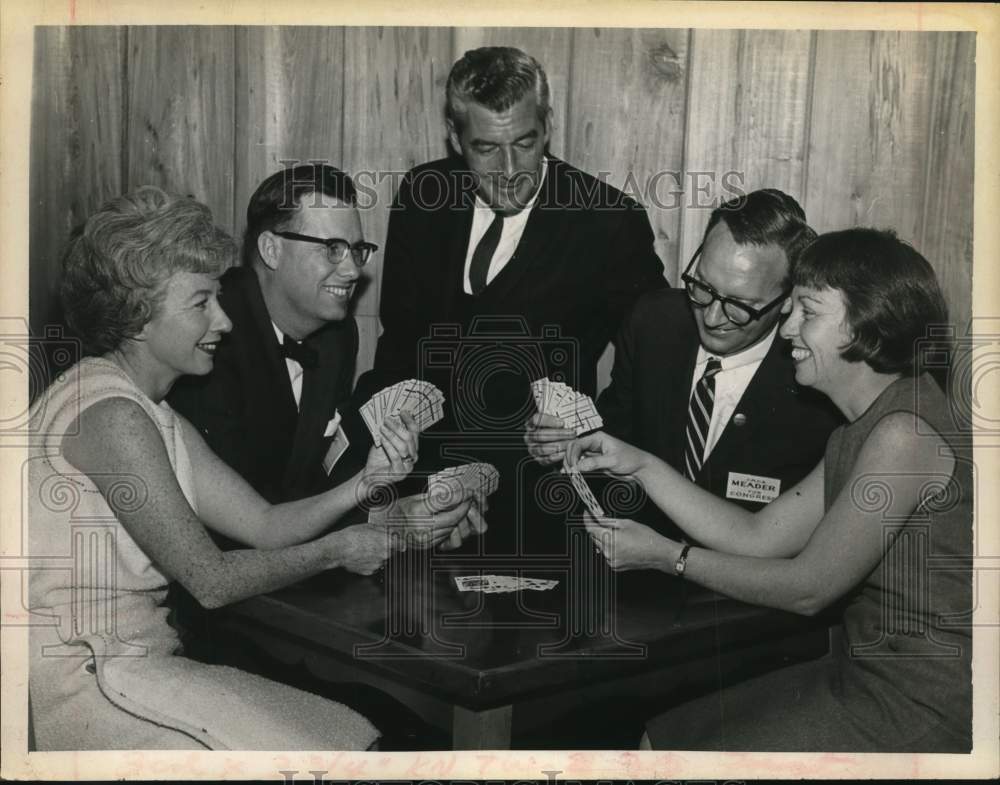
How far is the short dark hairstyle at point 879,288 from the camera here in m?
3.14

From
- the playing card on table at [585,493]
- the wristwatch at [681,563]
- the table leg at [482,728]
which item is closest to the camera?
the table leg at [482,728]

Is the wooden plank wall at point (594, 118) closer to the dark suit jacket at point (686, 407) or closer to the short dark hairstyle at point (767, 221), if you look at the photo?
the short dark hairstyle at point (767, 221)

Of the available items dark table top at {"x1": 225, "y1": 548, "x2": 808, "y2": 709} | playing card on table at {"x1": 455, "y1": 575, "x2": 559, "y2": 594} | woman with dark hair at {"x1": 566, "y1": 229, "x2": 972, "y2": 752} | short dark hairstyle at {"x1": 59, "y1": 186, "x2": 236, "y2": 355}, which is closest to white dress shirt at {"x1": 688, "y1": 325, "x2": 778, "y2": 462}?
woman with dark hair at {"x1": 566, "y1": 229, "x2": 972, "y2": 752}

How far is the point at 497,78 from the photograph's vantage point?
3264 millimetres

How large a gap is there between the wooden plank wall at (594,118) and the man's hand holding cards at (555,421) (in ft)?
1.95

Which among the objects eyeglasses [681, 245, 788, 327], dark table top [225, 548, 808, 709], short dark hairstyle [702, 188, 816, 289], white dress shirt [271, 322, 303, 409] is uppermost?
short dark hairstyle [702, 188, 816, 289]

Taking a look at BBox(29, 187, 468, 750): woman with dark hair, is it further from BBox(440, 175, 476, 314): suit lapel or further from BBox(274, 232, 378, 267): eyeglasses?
BBox(440, 175, 476, 314): suit lapel

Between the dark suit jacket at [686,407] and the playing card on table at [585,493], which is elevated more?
the dark suit jacket at [686,407]

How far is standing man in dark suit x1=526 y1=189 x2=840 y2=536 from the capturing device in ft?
10.7

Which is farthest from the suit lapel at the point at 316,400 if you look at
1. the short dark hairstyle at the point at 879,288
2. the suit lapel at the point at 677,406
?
the short dark hairstyle at the point at 879,288

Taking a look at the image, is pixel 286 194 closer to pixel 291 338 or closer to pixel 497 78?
pixel 291 338

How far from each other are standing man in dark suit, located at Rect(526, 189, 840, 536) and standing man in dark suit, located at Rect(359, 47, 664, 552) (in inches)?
4.2

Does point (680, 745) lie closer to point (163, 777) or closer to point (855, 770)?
point (855, 770)

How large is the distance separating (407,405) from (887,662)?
5.28ft
